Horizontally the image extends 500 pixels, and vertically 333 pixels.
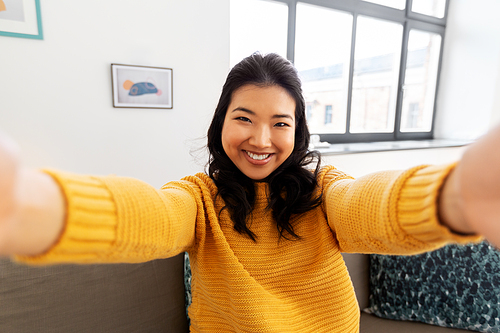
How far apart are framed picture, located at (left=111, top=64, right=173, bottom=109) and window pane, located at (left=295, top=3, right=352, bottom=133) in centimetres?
148

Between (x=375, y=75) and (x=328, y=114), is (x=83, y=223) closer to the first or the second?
(x=328, y=114)

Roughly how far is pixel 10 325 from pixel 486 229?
124 cm

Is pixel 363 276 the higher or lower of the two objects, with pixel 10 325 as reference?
lower

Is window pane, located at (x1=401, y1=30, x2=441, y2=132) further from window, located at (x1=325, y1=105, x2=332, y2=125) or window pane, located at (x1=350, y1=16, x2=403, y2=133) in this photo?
window, located at (x1=325, y1=105, x2=332, y2=125)

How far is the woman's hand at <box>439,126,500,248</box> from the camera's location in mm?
363

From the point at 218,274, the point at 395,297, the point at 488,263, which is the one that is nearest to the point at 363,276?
the point at 395,297

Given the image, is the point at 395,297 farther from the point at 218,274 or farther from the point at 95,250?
the point at 95,250

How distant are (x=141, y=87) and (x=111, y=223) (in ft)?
5.92

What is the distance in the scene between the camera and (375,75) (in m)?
3.58

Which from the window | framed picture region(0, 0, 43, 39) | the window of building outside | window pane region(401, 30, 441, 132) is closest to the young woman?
framed picture region(0, 0, 43, 39)

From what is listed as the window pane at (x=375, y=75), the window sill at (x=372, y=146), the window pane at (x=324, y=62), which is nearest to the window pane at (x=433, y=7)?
the window pane at (x=375, y=75)

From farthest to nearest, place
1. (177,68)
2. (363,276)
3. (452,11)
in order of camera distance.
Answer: (452,11) → (177,68) → (363,276)

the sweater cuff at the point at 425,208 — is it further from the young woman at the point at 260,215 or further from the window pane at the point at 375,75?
the window pane at the point at 375,75

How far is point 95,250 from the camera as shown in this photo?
1.40 ft
